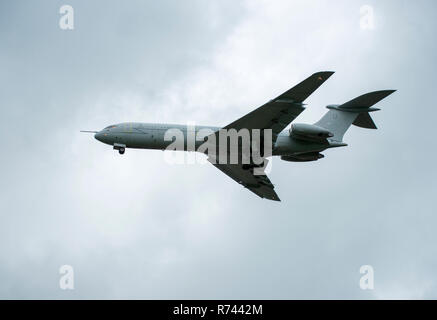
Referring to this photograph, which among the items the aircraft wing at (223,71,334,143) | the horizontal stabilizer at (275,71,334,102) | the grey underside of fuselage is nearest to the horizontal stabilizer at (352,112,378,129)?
the grey underside of fuselage

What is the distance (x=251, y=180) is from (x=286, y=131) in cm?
826

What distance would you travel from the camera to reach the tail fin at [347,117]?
48.5 metres

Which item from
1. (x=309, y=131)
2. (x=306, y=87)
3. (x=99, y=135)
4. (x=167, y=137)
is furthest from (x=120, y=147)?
(x=306, y=87)

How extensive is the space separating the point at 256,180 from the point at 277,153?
6988mm

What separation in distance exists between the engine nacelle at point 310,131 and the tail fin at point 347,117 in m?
3.18

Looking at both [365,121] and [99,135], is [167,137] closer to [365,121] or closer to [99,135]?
[99,135]

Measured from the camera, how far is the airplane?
45.1 meters

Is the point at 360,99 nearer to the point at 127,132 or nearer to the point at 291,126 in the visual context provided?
the point at 291,126

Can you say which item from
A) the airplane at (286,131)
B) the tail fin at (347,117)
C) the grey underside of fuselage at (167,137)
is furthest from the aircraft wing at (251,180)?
the tail fin at (347,117)

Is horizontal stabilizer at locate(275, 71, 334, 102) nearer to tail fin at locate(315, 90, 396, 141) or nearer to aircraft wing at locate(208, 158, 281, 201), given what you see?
tail fin at locate(315, 90, 396, 141)

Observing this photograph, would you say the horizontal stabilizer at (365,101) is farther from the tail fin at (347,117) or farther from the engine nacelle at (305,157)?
the engine nacelle at (305,157)

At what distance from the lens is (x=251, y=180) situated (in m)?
54.9

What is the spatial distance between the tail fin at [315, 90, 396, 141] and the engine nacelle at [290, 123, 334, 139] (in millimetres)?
3180

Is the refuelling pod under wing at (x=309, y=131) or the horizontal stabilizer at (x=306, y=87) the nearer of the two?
the horizontal stabilizer at (x=306, y=87)
